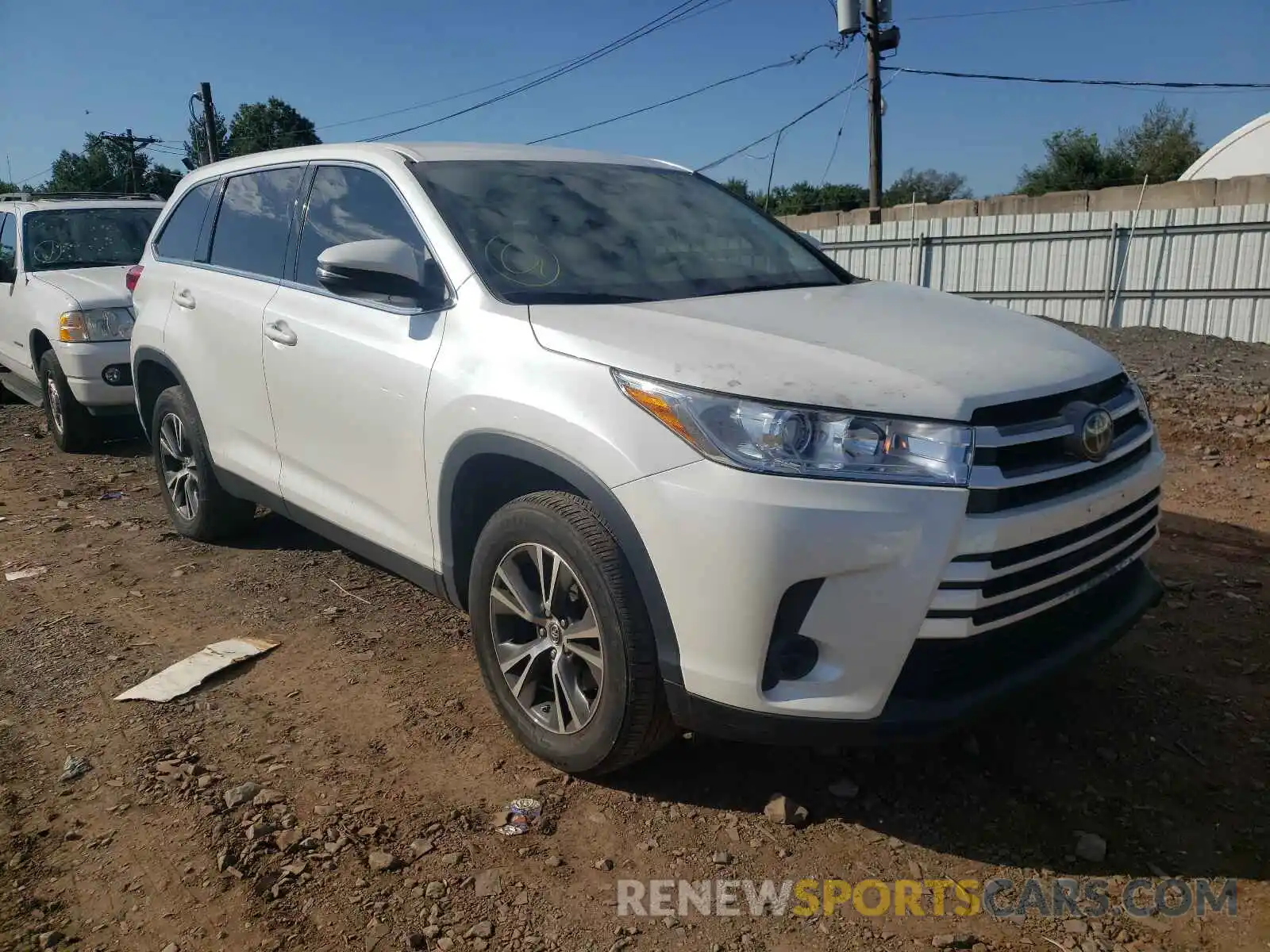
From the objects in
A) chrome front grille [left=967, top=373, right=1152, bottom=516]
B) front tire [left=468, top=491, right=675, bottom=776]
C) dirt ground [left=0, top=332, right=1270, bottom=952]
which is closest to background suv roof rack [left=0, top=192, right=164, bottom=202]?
dirt ground [left=0, top=332, right=1270, bottom=952]

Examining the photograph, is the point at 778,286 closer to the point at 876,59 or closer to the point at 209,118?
the point at 876,59

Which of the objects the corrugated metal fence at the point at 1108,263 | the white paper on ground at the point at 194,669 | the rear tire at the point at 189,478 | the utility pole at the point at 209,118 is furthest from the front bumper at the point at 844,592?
the utility pole at the point at 209,118

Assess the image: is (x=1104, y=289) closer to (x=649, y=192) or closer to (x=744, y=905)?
(x=649, y=192)

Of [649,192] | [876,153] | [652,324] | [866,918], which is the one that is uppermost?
[876,153]

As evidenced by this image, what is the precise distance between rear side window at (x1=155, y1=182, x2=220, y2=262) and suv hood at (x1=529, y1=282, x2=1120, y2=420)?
286 centimetres

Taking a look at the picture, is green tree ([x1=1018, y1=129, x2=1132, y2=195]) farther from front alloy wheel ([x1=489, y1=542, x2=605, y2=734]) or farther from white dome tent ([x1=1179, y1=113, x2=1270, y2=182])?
front alloy wheel ([x1=489, y1=542, x2=605, y2=734])

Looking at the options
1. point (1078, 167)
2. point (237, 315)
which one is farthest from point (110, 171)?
point (237, 315)

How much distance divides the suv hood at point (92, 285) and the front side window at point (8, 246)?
0.41 m

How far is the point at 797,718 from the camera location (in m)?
2.38

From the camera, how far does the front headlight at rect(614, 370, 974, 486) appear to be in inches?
90.4

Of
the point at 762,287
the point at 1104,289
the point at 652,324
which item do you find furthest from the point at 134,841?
the point at 1104,289

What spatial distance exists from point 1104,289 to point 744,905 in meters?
14.9

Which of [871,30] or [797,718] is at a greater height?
[871,30]

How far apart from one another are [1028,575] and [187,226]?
14.8 feet
